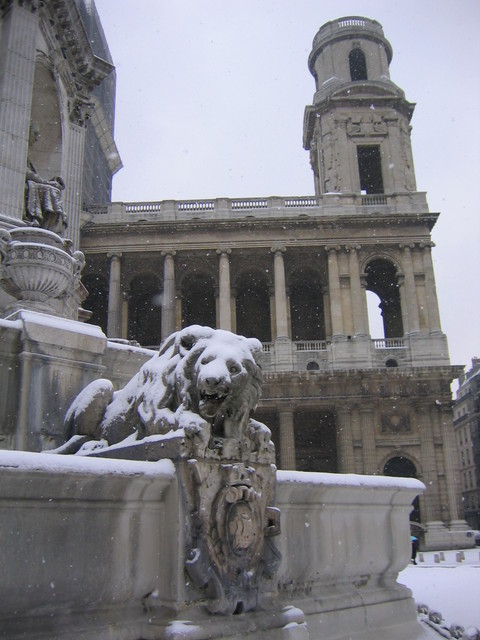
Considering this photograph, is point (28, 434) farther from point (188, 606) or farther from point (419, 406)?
point (419, 406)

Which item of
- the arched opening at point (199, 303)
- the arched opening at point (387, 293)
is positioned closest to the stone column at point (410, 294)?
the arched opening at point (387, 293)

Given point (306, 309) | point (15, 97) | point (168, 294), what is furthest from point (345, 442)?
point (15, 97)

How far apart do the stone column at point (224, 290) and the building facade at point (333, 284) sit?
0.07 metres

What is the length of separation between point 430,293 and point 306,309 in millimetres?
6678

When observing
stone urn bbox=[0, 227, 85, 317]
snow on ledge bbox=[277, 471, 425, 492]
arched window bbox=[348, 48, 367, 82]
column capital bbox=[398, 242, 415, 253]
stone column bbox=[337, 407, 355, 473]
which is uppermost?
arched window bbox=[348, 48, 367, 82]

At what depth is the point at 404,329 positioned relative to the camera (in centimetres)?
3156

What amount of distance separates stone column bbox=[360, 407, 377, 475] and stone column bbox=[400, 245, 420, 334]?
4.59m

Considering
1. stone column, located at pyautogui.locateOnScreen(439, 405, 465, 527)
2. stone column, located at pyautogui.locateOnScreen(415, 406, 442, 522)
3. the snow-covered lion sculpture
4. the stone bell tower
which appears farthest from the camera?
the stone bell tower

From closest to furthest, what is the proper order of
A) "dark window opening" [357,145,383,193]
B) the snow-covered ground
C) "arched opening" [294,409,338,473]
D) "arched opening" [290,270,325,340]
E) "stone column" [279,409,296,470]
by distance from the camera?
the snow-covered ground < "stone column" [279,409,296,470] < "arched opening" [294,409,338,473] < "arched opening" [290,270,325,340] < "dark window opening" [357,145,383,193]

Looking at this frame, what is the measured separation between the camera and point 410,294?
105 ft

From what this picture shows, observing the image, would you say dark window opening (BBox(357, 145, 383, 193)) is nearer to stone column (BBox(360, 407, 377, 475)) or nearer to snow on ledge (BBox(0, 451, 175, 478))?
stone column (BBox(360, 407, 377, 475))

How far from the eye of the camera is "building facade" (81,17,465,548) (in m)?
29.6

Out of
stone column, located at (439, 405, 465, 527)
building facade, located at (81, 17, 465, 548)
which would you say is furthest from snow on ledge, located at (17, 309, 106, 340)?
stone column, located at (439, 405, 465, 527)

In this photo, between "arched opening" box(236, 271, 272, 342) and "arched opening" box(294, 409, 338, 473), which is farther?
"arched opening" box(236, 271, 272, 342)
